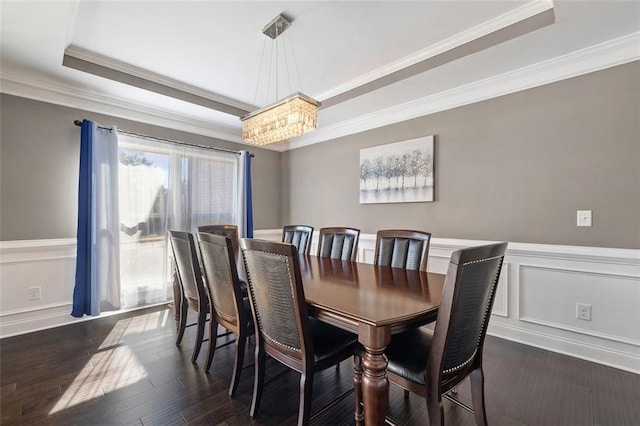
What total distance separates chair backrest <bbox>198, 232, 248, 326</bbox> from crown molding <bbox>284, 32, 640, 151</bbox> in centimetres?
268

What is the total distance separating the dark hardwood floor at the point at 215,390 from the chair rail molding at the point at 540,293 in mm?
168

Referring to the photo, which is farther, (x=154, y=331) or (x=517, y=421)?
(x=154, y=331)

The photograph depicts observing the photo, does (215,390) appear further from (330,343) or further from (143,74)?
(143,74)

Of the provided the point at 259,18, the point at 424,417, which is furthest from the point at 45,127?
the point at 424,417

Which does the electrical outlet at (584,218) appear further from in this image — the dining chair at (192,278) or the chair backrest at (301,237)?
the dining chair at (192,278)

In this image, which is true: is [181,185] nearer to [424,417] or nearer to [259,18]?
[259,18]

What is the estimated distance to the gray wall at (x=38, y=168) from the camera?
274cm

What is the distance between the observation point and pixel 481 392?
1.44 m

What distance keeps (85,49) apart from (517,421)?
4.17 meters

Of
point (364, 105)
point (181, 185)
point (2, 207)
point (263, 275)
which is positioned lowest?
point (263, 275)

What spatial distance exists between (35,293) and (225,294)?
238cm

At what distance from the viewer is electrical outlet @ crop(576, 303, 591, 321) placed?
2305 millimetres

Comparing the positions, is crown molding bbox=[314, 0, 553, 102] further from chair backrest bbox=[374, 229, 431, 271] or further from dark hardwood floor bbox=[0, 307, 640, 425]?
dark hardwood floor bbox=[0, 307, 640, 425]

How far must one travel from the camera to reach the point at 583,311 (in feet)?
7.64
